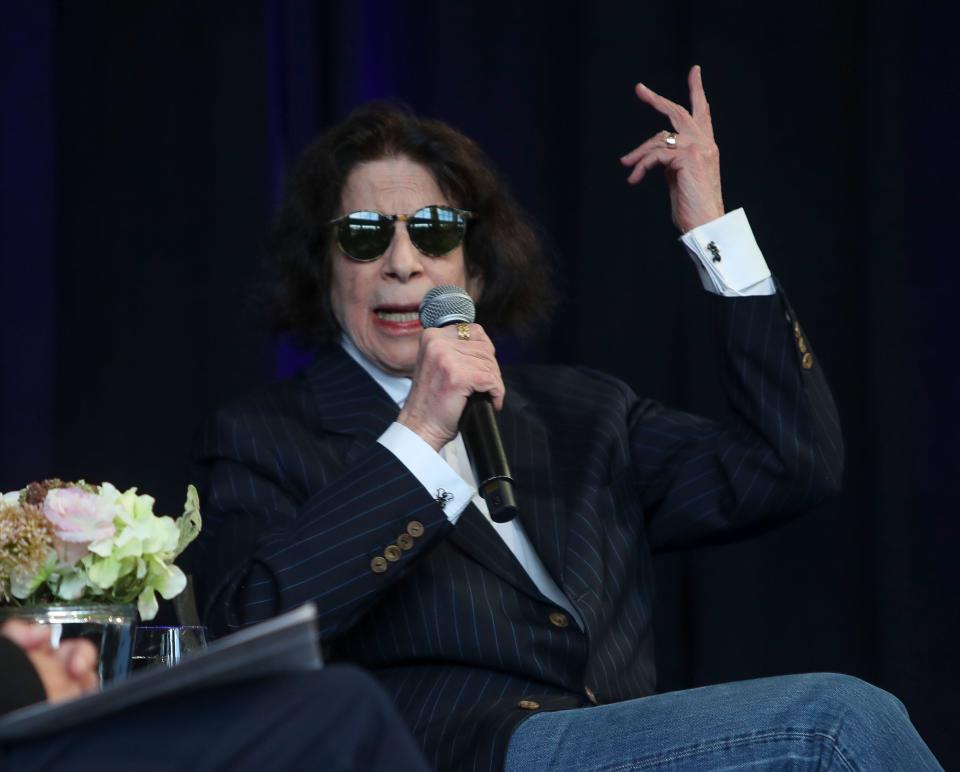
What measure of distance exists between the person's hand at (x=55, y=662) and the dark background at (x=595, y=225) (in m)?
1.46

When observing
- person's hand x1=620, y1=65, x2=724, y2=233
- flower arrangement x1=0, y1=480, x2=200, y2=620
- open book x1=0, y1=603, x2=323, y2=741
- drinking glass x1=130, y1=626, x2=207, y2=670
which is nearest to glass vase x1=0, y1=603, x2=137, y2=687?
flower arrangement x1=0, y1=480, x2=200, y2=620

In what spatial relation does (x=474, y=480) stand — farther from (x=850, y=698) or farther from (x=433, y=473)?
(x=850, y=698)

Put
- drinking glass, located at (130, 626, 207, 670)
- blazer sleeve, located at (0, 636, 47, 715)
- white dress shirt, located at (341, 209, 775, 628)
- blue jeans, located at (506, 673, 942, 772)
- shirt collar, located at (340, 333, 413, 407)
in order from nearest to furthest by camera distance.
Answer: blazer sleeve, located at (0, 636, 47, 715), blue jeans, located at (506, 673, 942, 772), drinking glass, located at (130, 626, 207, 670), white dress shirt, located at (341, 209, 775, 628), shirt collar, located at (340, 333, 413, 407)

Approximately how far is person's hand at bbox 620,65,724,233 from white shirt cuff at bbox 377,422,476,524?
597mm

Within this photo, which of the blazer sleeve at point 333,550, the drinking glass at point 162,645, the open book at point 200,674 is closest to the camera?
the open book at point 200,674

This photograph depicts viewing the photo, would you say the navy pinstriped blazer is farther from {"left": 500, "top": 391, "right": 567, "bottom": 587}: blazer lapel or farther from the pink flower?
the pink flower

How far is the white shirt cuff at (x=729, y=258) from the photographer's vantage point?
2.22m

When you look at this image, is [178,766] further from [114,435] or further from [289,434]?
[114,435]

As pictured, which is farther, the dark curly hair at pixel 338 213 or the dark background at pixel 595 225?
the dark background at pixel 595 225

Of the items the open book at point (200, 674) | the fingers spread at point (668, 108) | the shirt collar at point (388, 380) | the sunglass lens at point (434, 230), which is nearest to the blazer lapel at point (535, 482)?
the shirt collar at point (388, 380)

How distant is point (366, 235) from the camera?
238 cm

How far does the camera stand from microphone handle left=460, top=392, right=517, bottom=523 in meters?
1.76

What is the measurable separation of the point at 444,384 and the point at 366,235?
0.50 m

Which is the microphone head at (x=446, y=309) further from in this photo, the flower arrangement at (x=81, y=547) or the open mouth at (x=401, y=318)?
the flower arrangement at (x=81, y=547)
